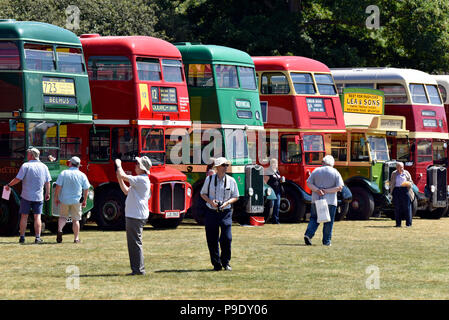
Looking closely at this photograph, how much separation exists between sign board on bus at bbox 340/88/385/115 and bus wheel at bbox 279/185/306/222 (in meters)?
3.66

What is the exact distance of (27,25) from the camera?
21656 mm

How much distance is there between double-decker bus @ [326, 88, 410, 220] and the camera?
1164 inches

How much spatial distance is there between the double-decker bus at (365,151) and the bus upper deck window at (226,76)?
3860mm

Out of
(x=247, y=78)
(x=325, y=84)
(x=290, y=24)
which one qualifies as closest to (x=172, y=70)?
(x=247, y=78)

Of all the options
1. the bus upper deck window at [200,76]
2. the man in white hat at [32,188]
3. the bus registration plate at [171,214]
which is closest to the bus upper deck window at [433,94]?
the bus upper deck window at [200,76]

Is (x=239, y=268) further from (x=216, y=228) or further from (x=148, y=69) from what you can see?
(x=148, y=69)

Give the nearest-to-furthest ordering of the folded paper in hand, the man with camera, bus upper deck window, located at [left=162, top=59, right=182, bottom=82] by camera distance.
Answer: the man with camera, the folded paper in hand, bus upper deck window, located at [left=162, top=59, right=182, bottom=82]

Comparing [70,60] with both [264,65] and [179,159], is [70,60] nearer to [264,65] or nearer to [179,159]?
[179,159]

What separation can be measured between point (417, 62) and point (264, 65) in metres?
15.8

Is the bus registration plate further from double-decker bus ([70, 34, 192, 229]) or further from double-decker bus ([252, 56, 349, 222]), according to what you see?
double-decker bus ([252, 56, 349, 222])

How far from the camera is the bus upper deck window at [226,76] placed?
2603 cm

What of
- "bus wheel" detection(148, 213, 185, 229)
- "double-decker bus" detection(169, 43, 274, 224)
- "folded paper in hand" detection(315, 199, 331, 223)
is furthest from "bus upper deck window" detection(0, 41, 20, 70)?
"folded paper in hand" detection(315, 199, 331, 223)

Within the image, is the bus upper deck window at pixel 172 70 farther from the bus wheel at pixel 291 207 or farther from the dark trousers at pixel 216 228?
the dark trousers at pixel 216 228

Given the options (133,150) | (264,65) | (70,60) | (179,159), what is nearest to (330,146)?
(264,65)
